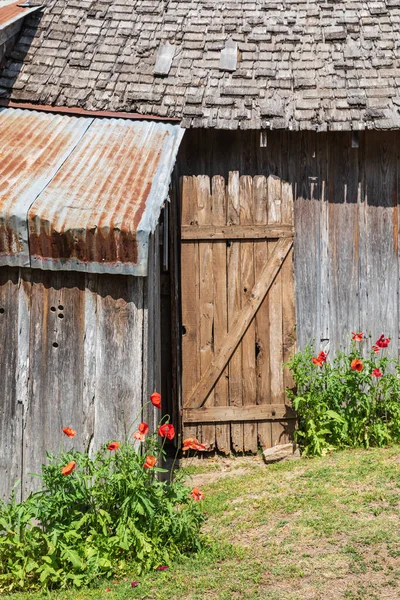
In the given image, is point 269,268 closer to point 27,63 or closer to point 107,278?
point 107,278

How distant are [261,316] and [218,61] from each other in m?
2.77

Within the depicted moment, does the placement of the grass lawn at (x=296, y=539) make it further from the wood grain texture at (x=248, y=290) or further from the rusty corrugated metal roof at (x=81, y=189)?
the rusty corrugated metal roof at (x=81, y=189)

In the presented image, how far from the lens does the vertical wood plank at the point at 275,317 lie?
7211mm

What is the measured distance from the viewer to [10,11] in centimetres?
788

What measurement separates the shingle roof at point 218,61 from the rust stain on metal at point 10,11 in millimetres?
185

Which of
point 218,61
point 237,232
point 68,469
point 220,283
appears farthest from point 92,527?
point 218,61

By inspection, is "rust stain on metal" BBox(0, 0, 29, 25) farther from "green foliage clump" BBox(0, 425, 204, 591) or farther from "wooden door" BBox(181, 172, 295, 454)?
"green foliage clump" BBox(0, 425, 204, 591)

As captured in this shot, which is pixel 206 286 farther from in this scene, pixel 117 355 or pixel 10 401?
pixel 10 401

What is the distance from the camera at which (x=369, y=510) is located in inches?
211

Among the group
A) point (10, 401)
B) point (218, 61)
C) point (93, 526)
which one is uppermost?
point (218, 61)

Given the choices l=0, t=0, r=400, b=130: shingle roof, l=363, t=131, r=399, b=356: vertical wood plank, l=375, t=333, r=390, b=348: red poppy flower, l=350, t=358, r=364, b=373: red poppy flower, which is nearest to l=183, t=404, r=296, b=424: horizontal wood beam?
l=350, t=358, r=364, b=373: red poppy flower

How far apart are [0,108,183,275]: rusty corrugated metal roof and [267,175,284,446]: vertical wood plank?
1.15 metres

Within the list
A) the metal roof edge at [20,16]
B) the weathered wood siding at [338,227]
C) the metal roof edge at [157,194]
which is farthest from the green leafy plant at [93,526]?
Answer: the metal roof edge at [20,16]

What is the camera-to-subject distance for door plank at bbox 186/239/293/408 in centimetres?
721
